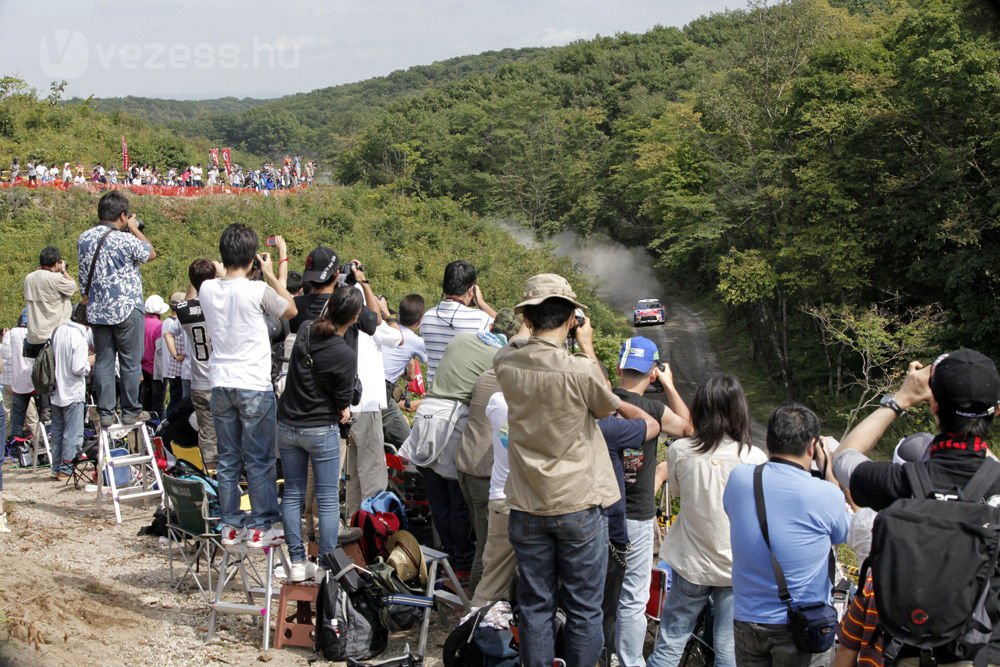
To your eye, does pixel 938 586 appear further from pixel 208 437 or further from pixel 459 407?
pixel 208 437

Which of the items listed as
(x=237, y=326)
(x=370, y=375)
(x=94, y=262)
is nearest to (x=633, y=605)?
(x=370, y=375)

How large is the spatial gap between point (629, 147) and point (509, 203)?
760cm

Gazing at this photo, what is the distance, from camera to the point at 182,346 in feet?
26.2

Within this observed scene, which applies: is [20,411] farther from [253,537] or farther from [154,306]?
[253,537]

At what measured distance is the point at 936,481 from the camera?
2.81 metres

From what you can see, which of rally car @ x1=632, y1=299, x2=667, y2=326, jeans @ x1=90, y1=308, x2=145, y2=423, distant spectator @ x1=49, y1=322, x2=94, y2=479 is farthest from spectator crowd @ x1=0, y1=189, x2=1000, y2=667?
rally car @ x1=632, y1=299, x2=667, y2=326

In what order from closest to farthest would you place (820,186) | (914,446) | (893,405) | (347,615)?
(893,405) → (914,446) → (347,615) → (820,186)

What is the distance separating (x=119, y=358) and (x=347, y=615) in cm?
333

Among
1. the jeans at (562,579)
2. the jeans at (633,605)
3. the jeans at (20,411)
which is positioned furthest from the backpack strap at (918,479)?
the jeans at (20,411)

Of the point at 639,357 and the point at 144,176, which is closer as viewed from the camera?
the point at 639,357

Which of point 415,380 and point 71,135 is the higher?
point 71,135

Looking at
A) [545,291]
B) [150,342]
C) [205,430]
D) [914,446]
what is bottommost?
[205,430]

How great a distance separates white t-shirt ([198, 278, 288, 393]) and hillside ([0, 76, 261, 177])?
33029 millimetres

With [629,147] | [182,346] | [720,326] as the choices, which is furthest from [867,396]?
[629,147]
